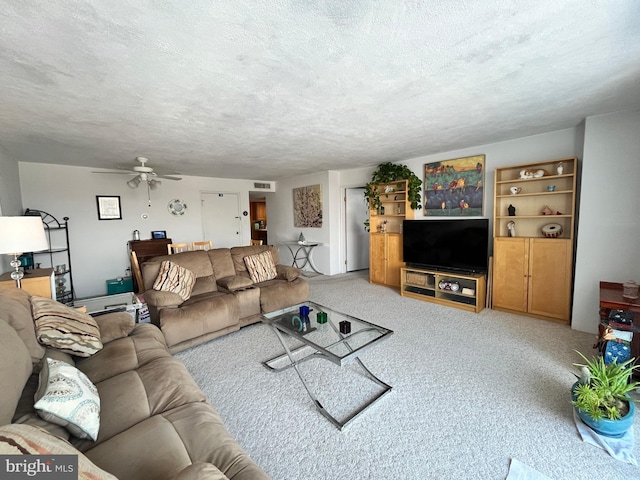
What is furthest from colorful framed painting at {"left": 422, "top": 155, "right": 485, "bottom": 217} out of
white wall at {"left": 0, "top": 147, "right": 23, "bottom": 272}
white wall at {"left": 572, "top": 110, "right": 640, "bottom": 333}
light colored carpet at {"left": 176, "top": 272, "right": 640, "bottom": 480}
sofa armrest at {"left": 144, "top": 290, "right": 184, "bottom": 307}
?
white wall at {"left": 0, "top": 147, "right": 23, "bottom": 272}

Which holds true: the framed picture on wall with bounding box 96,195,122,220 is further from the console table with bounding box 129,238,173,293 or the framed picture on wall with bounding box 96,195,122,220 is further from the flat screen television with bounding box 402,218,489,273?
the flat screen television with bounding box 402,218,489,273

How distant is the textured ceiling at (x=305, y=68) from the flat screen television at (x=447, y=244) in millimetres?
1283

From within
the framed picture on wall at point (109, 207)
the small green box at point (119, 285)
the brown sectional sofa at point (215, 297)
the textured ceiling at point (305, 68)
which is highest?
the textured ceiling at point (305, 68)

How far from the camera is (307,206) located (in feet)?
20.3

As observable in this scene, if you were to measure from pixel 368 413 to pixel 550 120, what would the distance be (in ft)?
11.0

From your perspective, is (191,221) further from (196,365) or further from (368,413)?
(368,413)

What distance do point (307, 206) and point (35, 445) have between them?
→ 5661 mm

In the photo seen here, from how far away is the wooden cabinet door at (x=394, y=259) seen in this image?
4.78 meters

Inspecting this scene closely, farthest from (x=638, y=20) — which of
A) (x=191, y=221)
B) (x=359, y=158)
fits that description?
(x=191, y=221)

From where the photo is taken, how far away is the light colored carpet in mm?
1453

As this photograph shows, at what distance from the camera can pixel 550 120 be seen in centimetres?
282

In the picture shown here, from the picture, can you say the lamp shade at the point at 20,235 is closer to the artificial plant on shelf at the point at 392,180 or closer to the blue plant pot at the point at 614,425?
the blue plant pot at the point at 614,425

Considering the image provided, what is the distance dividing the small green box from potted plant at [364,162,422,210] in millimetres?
4630

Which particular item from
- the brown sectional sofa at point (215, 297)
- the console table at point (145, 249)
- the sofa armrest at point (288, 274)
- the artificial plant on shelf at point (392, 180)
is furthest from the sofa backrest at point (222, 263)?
the artificial plant on shelf at point (392, 180)
